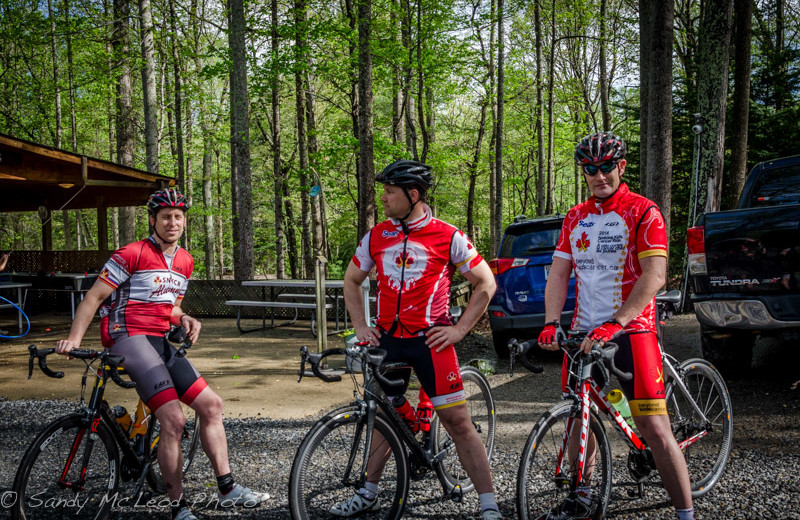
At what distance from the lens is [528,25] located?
27391 mm

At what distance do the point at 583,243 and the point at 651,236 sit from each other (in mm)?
341

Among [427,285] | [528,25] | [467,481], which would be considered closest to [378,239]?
[427,285]

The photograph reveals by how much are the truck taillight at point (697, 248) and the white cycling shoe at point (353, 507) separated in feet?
12.3

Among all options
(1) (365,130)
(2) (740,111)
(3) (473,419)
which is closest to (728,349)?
(3) (473,419)

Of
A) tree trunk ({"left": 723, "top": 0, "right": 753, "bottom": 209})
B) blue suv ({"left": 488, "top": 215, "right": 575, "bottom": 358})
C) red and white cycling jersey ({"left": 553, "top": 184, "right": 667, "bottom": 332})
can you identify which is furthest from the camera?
tree trunk ({"left": 723, "top": 0, "right": 753, "bottom": 209})

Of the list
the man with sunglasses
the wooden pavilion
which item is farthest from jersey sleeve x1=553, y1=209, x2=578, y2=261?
the wooden pavilion

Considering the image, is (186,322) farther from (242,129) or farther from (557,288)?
(242,129)

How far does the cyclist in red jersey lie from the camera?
3.23 meters

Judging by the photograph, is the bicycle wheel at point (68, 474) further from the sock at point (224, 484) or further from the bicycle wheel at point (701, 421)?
the bicycle wheel at point (701, 421)

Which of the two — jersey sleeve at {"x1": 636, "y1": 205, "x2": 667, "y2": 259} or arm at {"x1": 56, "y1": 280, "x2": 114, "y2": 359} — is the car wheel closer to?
jersey sleeve at {"x1": 636, "y1": 205, "x2": 667, "y2": 259}

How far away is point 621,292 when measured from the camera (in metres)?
2.95

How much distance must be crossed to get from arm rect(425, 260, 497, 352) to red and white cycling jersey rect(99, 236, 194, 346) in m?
1.49

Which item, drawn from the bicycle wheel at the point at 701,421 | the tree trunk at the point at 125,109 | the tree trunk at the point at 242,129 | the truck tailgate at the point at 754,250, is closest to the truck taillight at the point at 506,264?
the truck tailgate at the point at 754,250

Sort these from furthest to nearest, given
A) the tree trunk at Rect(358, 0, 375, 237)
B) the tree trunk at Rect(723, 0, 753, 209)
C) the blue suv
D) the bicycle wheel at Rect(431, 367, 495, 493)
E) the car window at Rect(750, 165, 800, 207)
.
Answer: the tree trunk at Rect(723, 0, 753, 209) < the tree trunk at Rect(358, 0, 375, 237) < the blue suv < the car window at Rect(750, 165, 800, 207) < the bicycle wheel at Rect(431, 367, 495, 493)
